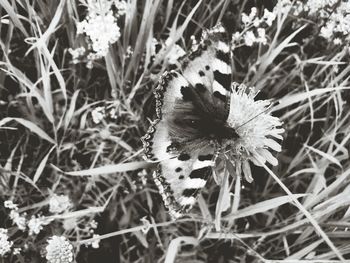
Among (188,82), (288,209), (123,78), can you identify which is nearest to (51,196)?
(123,78)

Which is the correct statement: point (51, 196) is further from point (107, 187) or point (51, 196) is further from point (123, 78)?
point (123, 78)

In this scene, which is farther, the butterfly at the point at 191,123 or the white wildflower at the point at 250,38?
the white wildflower at the point at 250,38

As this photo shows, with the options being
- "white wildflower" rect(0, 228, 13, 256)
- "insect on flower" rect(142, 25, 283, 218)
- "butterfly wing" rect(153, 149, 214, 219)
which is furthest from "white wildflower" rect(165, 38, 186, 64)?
"white wildflower" rect(0, 228, 13, 256)

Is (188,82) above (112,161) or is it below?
above

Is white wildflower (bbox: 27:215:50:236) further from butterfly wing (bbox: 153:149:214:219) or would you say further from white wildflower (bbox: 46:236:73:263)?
butterfly wing (bbox: 153:149:214:219)

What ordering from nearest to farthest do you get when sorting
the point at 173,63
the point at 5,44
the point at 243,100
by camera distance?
the point at 243,100 → the point at 5,44 → the point at 173,63

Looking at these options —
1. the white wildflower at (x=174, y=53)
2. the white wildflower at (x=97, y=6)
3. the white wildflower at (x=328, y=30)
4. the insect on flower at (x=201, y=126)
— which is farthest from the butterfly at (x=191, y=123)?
the white wildflower at (x=328, y=30)

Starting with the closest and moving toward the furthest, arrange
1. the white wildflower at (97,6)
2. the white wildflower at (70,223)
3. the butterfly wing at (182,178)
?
the butterfly wing at (182,178), the white wildflower at (97,6), the white wildflower at (70,223)

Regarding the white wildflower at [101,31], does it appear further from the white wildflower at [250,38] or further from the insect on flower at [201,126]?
the white wildflower at [250,38]
